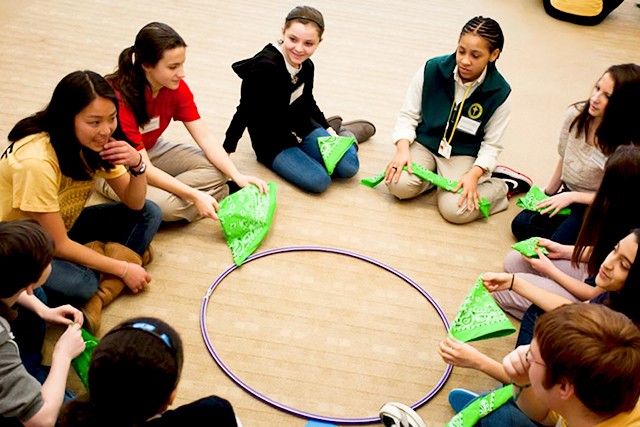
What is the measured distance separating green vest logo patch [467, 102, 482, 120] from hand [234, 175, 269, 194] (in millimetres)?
970

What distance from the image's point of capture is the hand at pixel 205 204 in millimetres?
2729

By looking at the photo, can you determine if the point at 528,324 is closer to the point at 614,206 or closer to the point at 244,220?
the point at 614,206

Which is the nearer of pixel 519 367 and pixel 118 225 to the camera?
pixel 519 367

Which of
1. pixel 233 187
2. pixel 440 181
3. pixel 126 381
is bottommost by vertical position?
pixel 233 187

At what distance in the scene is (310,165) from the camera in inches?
126

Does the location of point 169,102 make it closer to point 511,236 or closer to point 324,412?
point 324,412

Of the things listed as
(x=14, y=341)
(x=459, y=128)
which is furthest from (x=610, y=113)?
(x=14, y=341)

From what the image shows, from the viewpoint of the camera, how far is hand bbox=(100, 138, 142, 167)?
2.27 m

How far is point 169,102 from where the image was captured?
283 centimetres

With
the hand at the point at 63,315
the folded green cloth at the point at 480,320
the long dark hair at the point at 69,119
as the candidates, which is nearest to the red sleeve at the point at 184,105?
the long dark hair at the point at 69,119

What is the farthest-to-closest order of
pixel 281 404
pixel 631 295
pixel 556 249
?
pixel 556 249 < pixel 281 404 < pixel 631 295

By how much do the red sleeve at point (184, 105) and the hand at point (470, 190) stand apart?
3.92ft

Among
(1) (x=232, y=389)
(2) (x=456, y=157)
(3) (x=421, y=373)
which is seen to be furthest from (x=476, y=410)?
(2) (x=456, y=157)

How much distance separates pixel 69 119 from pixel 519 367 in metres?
1.50
